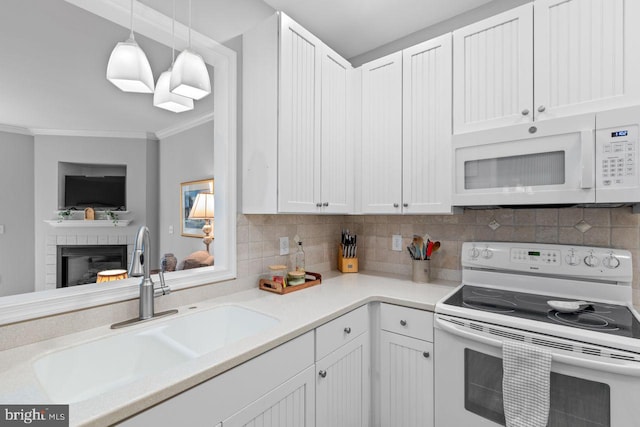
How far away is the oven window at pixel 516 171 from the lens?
1.43 m

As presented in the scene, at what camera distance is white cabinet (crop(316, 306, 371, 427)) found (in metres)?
1.34

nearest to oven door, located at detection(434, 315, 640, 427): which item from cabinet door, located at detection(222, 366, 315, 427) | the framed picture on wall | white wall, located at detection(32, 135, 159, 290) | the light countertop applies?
the light countertop

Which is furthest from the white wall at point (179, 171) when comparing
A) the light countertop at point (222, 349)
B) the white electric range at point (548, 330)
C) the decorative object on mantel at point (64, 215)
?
the white electric range at point (548, 330)

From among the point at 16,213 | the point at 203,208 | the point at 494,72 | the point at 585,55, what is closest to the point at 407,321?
the point at 494,72

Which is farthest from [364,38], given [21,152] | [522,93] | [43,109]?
[21,152]

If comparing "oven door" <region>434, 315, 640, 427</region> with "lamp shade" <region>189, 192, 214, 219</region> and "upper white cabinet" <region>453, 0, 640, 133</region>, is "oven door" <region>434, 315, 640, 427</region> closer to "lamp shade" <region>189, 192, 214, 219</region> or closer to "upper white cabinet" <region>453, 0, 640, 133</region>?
"upper white cabinet" <region>453, 0, 640, 133</region>

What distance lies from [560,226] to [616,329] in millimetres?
685

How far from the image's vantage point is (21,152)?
4230 mm

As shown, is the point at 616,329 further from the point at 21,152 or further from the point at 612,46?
the point at 21,152

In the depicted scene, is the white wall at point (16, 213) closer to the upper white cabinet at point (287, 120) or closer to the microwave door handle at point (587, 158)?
Result: the upper white cabinet at point (287, 120)

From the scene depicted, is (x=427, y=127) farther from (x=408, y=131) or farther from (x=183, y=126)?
(x=183, y=126)

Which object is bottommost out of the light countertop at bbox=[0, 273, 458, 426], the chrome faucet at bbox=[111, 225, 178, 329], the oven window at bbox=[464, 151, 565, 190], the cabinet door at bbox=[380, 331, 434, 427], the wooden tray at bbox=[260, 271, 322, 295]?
the cabinet door at bbox=[380, 331, 434, 427]

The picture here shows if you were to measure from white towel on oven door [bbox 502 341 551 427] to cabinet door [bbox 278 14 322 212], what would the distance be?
1.18 meters

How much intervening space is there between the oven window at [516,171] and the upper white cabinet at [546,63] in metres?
0.20
